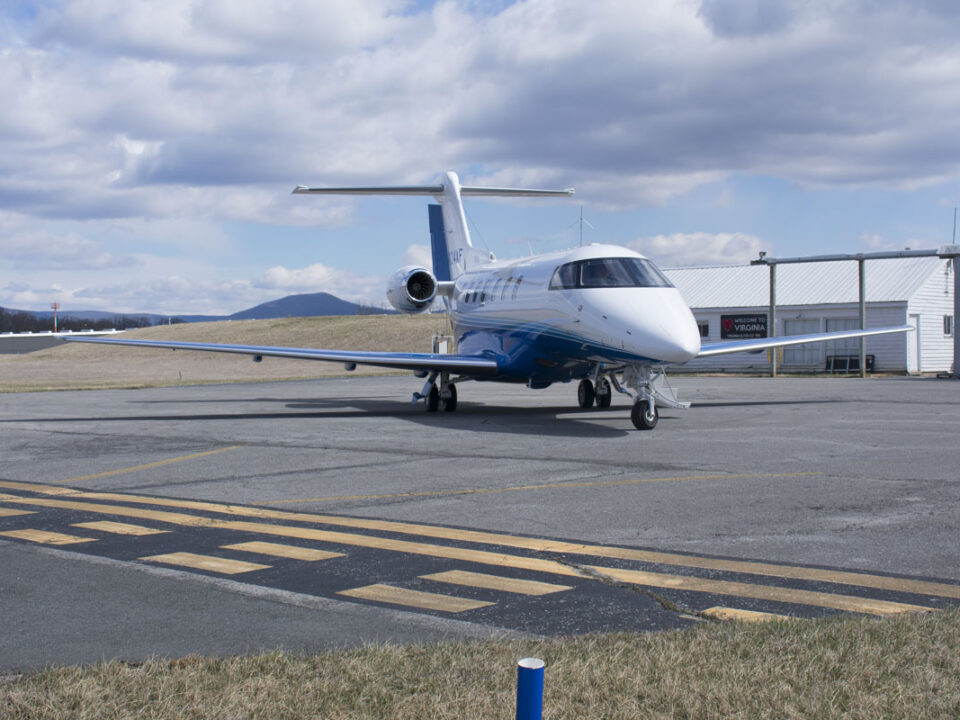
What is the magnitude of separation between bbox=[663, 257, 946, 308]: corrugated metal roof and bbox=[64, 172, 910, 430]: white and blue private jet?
24131 millimetres

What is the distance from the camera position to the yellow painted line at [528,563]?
629cm

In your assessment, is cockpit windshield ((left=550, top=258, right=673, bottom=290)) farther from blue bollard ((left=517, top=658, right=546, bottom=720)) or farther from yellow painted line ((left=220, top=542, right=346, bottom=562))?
blue bollard ((left=517, top=658, right=546, bottom=720))

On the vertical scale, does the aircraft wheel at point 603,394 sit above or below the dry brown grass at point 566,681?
above

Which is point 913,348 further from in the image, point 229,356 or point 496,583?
→ point 229,356

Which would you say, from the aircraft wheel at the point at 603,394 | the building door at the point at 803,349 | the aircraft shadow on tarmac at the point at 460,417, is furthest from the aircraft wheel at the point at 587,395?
the building door at the point at 803,349

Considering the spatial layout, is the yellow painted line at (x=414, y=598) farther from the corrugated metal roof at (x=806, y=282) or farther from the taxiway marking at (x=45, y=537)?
the corrugated metal roof at (x=806, y=282)

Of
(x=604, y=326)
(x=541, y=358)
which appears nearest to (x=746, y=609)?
(x=604, y=326)

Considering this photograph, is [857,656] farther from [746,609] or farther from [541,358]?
[541,358]

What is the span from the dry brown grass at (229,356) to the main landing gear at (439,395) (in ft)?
→ 99.1

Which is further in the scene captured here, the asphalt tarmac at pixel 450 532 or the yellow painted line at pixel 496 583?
the yellow painted line at pixel 496 583

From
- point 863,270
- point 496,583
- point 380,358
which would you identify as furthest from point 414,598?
point 863,270

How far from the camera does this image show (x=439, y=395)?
24.4m

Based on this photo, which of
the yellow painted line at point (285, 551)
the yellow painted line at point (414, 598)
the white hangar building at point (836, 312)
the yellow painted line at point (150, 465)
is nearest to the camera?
the yellow painted line at point (414, 598)

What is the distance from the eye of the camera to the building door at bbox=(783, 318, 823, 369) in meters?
48.0
